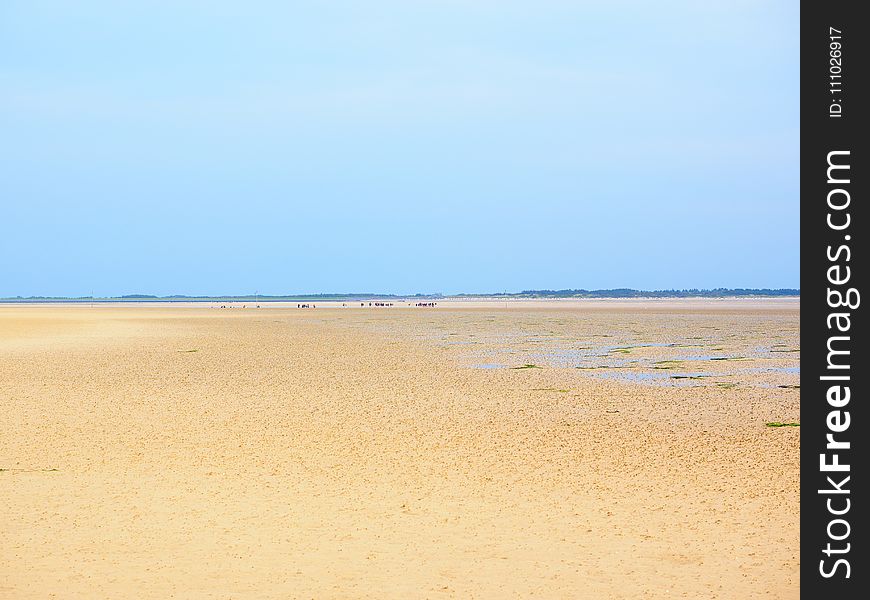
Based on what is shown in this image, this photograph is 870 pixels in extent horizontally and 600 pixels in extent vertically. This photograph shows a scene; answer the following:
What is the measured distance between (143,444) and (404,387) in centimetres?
724

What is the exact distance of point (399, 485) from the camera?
9.41 meters

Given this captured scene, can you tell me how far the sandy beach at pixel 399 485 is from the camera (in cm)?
644

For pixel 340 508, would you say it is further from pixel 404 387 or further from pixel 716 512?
pixel 404 387
